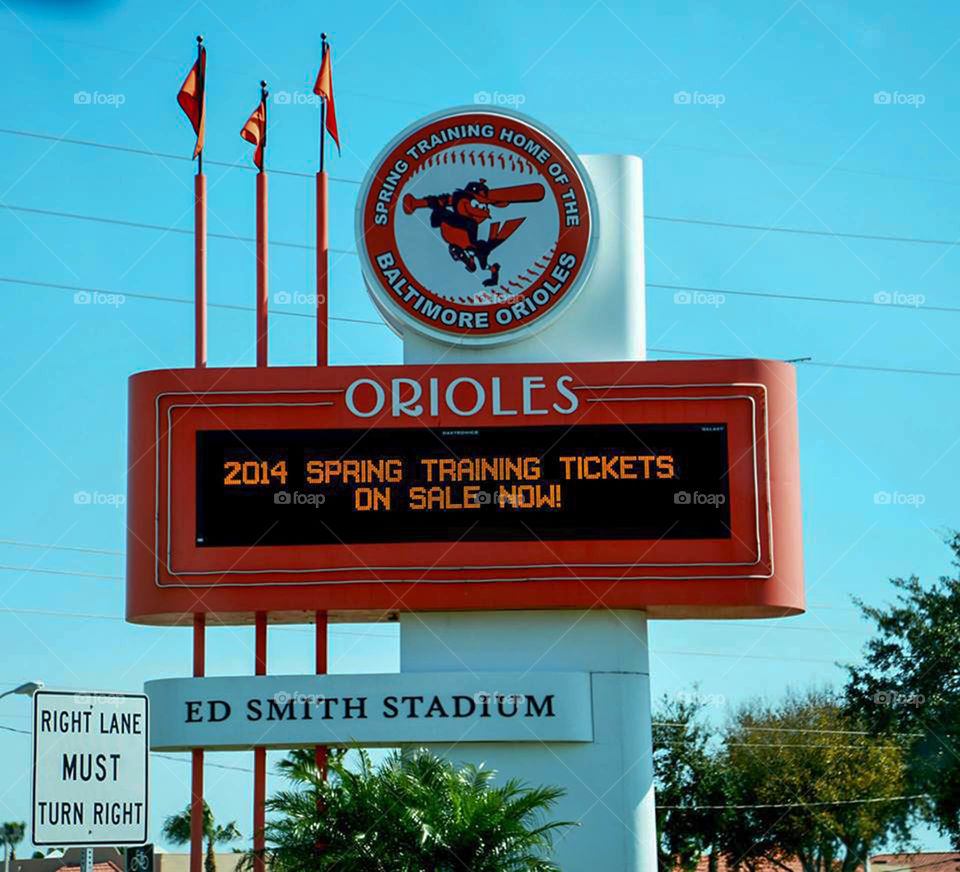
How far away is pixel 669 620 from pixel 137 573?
8549 mm

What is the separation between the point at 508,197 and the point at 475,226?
73 cm

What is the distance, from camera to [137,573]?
85.1ft

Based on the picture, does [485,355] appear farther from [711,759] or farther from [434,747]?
[711,759]

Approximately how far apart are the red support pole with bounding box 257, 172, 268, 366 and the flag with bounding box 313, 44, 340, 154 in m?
1.64

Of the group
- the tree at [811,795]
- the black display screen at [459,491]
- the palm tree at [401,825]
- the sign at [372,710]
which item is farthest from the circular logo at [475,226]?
the tree at [811,795]

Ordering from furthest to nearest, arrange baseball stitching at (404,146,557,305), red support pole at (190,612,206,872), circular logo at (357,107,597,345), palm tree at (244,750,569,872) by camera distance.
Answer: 1. baseball stitching at (404,146,557,305)
2. circular logo at (357,107,597,345)
3. red support pole at (190,612,206,872)
4. palm tree at (244,750,569,872)

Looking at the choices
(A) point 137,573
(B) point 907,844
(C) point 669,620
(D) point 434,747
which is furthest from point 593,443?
(B) point 907,844

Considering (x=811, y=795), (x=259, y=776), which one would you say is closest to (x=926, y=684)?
(x=811, y=795)

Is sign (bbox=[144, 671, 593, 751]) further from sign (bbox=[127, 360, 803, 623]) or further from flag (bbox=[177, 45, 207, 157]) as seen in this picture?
flag (bbox=[177, 45, 207, 157])

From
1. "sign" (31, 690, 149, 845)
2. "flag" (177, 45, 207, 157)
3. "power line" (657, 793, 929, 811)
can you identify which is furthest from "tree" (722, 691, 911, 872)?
"sign" (31, 690, 149, 845)

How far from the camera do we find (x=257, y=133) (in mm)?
28688

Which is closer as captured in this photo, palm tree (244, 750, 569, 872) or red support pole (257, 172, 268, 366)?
palm tree (244, 750, 569, 872)

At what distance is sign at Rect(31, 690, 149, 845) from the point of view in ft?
33.4

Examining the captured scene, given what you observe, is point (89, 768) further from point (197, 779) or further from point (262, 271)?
point (262, 271)
